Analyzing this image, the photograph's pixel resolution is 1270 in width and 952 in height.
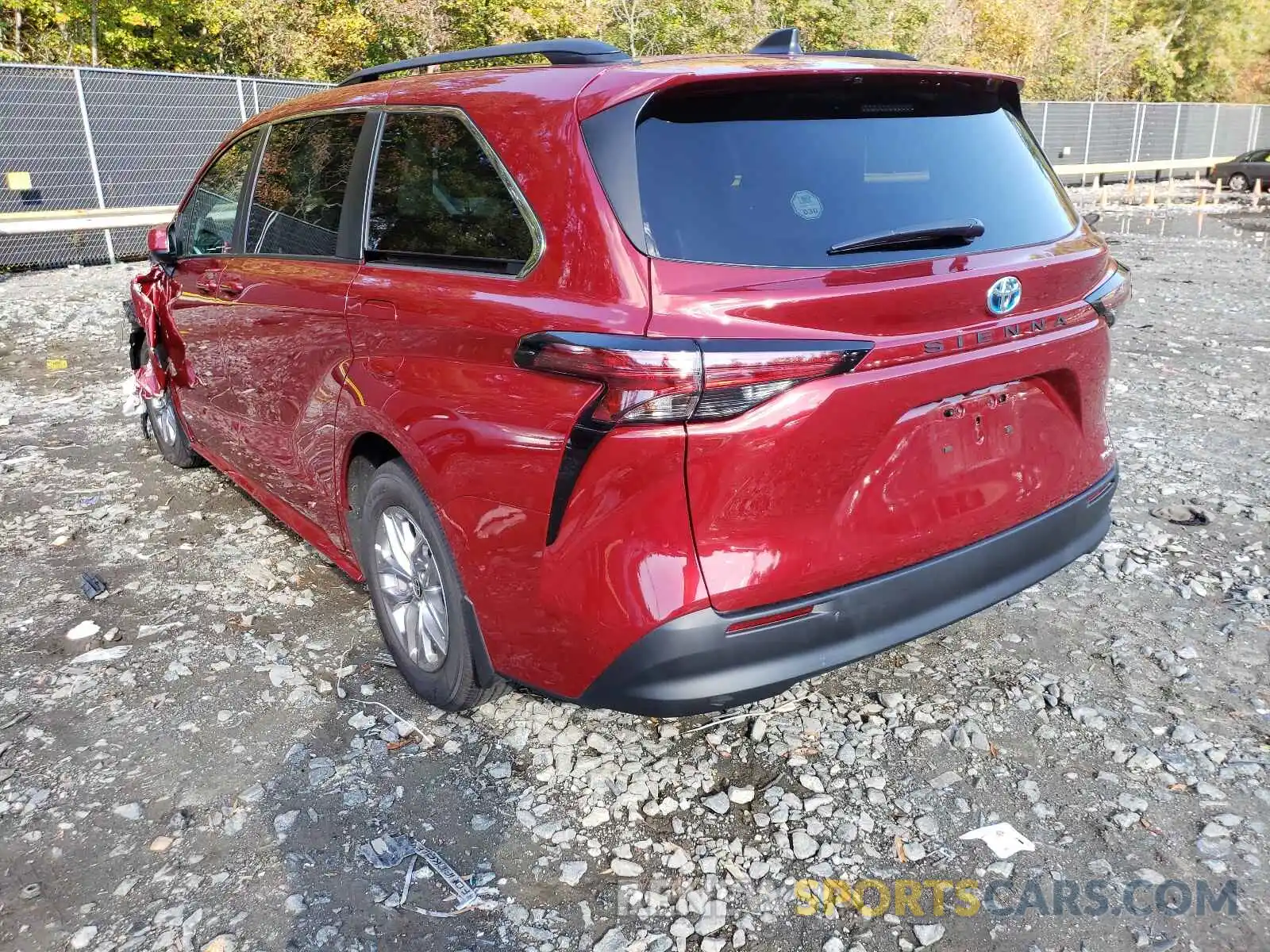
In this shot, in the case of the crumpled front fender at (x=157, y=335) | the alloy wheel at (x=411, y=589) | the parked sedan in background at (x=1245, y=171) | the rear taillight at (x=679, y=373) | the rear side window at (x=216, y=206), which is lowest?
the parked sedan in background at (x=1245, y=171)

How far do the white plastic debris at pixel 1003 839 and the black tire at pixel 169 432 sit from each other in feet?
14.3

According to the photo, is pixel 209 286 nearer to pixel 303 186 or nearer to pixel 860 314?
pixel 303 186

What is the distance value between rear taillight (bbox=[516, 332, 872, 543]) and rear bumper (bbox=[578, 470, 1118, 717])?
1.55 feet

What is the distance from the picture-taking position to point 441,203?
2.86m

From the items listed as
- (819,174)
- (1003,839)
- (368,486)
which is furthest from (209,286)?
(1003,839)

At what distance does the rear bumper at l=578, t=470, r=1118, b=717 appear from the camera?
2.28m

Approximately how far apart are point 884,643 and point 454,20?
27.9m

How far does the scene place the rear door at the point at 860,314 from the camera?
2230mm

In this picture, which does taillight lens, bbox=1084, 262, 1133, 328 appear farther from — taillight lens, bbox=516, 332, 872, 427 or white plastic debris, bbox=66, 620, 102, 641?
white plastic debris, bbox=66, 620, 102, 641

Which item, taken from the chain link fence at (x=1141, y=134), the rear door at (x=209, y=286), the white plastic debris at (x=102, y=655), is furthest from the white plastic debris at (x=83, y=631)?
the chain link fence at (x=1141, y=134)

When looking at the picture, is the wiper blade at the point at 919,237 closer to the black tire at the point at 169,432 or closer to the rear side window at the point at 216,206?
the rear side window at the point at 216,206

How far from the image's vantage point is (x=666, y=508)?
2209 mm

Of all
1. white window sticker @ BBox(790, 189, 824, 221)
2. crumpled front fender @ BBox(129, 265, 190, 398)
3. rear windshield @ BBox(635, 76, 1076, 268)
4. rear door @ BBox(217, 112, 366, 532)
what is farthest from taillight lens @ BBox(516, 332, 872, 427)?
crumpled front fender @ BBox(129, 265, 190, 398)

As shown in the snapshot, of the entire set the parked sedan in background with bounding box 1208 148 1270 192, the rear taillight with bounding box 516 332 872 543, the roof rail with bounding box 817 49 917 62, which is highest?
the roof rail with bounding box 817 49 917 62
